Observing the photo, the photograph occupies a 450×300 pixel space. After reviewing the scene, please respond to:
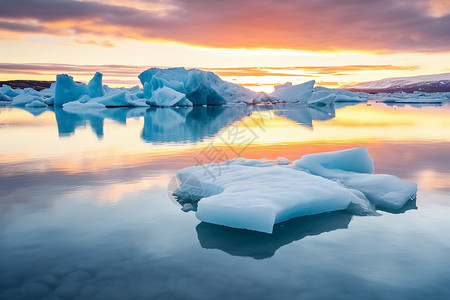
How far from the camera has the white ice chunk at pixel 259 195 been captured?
331 centimetres

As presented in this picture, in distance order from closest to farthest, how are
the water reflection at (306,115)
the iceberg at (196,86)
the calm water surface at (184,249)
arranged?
the calm water surface at (184,249) < the water reflection at (306,115) < the iceberg at (196,86)

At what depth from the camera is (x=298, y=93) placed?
1746 inches

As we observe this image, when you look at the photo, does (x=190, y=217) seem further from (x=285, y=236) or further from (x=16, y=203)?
(x=16, y=203)

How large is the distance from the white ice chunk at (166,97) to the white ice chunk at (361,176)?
92.0ft

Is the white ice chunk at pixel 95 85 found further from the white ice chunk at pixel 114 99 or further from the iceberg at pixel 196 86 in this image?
the iceberg at pixel 196 86

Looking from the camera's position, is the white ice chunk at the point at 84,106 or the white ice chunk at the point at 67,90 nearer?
the white ice chunk at the point at 84,106

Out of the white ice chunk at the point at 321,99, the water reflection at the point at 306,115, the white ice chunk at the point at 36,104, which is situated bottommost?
the white ice chunk at the point at 36,104

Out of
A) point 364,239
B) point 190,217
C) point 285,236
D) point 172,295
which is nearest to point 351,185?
point 364,239

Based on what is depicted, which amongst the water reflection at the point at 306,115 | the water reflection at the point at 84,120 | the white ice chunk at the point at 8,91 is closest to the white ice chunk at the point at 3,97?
the white ice chunk at the point at 8,91

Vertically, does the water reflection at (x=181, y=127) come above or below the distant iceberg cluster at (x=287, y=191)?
below

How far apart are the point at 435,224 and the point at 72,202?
4.24 meters

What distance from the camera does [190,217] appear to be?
3.82 metres

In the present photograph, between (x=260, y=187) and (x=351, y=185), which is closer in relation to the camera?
(x=260, y=187)

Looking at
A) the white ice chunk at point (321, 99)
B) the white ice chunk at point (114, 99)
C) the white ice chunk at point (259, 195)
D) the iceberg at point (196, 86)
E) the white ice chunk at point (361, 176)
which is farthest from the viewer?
the white ice chunk at point (321, 99)
